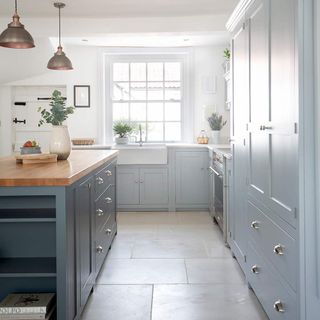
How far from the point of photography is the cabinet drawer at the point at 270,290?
2131 mm

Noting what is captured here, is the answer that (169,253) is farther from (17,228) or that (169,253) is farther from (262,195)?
(17,228)

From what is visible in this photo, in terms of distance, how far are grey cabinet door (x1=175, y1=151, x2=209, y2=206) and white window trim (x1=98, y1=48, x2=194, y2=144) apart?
1.98 feet

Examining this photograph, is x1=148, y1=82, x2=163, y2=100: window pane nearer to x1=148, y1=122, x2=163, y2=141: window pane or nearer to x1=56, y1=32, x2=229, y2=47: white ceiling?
x1=148, y1=122, x2=163, y2=141: window pane

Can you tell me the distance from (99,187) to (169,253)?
3.87 ft

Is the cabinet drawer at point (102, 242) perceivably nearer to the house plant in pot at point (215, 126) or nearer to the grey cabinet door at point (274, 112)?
the grey cabinet door at point (274, 112)

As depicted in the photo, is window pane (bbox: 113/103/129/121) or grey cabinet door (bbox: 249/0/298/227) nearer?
grey cabinet door (bbox: 249/0/298/227)

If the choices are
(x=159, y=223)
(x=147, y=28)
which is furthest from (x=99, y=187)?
(x=147, y=28)

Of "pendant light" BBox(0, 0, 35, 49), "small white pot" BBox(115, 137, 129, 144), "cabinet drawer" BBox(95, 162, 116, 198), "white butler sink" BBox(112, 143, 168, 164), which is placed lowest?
"cabinet drawer" BBox(95, 162, 116, 198)

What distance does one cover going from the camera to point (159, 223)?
18.3 ft

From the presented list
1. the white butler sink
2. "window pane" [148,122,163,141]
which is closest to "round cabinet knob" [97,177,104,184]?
the white butler sink

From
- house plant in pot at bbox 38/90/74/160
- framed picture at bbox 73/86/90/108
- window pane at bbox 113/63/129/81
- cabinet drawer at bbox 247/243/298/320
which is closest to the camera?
cabinet drawer at bbox 247/243/298/320

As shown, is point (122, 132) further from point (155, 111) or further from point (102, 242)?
point (102, 242)

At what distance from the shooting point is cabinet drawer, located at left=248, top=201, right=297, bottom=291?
208 centimetres

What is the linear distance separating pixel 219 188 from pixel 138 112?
253 cm
